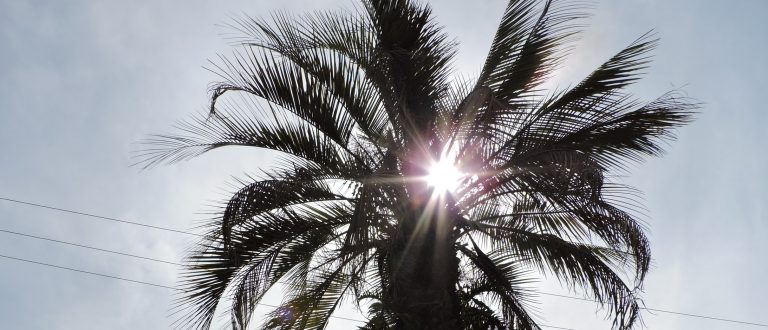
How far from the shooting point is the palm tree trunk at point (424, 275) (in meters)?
6.76

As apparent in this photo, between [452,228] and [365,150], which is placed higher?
[365,150]

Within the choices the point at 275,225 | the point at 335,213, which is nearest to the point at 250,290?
the point at 275,225

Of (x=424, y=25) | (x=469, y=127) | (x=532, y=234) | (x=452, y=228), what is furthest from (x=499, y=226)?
(x=424, y=25)

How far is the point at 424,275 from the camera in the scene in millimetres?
6910

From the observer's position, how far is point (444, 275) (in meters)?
6.98

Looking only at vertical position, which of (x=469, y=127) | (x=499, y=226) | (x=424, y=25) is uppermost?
(x=424, y=25)

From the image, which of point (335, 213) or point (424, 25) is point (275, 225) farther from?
point (424, 25)

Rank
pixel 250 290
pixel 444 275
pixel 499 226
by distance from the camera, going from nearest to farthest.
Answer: pixel 444 275
pixel 250 290
pixel 499 226

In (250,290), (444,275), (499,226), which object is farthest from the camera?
(499,226)

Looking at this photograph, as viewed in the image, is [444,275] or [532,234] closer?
[444,275]

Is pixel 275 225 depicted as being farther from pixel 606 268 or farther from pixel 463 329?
pixel 606 268

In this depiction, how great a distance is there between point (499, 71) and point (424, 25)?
0.97 meters

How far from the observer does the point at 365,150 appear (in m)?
7.51

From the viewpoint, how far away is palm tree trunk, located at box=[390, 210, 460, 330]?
6.76m
